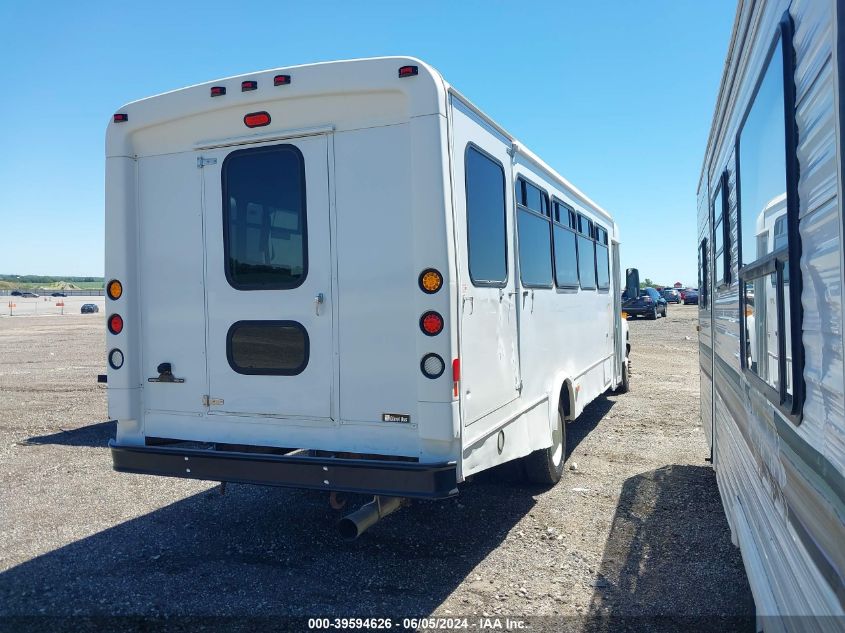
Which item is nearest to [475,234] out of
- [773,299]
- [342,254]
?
[342,254]

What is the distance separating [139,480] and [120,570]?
2146 mm

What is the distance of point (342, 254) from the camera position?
13.5 ft

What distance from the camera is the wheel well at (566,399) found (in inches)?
253

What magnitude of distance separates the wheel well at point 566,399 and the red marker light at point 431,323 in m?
2.98

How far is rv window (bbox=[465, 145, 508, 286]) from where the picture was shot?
4.16 meters

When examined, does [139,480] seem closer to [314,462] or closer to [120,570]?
[120,570]

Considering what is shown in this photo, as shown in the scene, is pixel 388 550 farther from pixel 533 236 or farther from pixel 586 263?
pixel 586 263

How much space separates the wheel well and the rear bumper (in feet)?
9.47

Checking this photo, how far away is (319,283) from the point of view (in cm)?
418

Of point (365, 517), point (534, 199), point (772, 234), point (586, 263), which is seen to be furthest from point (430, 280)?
point (586, 263)

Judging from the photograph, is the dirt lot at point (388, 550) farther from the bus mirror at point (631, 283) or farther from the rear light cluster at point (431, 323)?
the bus mirror at point (631, 283)

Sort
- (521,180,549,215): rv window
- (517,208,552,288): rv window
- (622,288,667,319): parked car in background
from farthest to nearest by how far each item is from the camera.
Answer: (622,288,667,319): parked car in background, (521,180,549,215): rv window, (517,208,552,288): rv window

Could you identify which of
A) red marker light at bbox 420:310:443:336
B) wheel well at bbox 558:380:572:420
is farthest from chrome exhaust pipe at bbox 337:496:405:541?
wheel well at bbox 558:380:572:420

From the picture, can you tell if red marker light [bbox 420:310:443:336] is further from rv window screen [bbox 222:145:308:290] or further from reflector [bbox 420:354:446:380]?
rv window screen [bbox 222:145:308:290]
